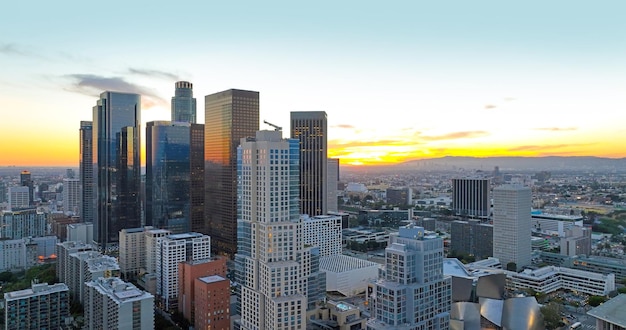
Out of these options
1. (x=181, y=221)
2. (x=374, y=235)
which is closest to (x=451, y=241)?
(x=374, y=235)

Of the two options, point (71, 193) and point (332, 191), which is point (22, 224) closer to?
point (71, 193)

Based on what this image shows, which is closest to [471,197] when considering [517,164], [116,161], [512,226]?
[517,164]

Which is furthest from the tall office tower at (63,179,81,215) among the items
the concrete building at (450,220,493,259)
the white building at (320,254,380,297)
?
the concrete building at (450,220,493,259)

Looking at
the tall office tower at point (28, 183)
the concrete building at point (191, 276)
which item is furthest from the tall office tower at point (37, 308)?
the tall office tower at point (28, 183)

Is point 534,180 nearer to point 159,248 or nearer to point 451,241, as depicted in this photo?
point 451,241

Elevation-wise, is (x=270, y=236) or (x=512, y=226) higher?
(x=270, y=236)
